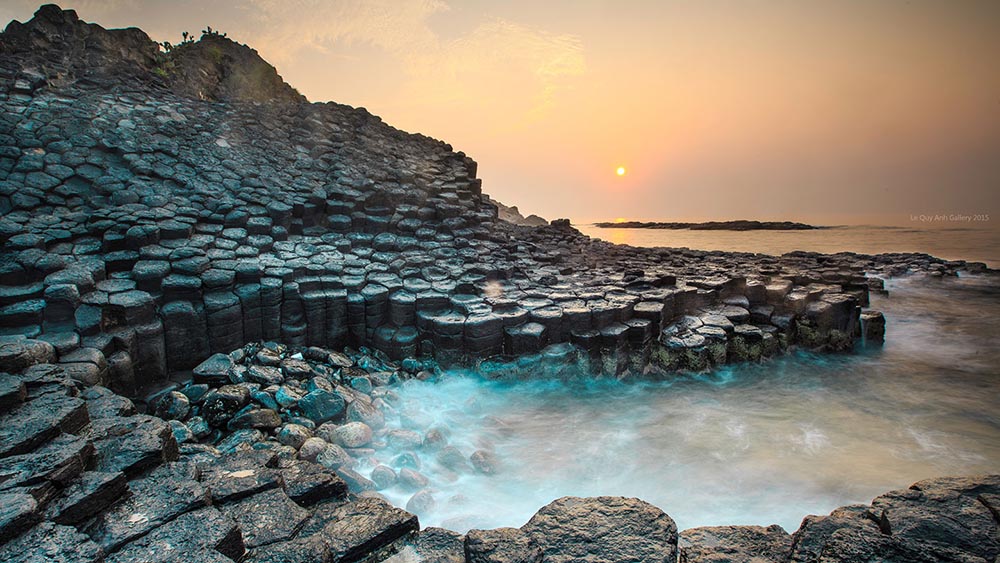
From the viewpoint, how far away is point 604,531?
8.32ft

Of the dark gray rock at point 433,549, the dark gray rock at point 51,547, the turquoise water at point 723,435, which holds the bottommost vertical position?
the turquoise water at point 723,435

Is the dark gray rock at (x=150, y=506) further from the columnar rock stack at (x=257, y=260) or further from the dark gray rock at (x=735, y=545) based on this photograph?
the dark gray rock at (x=735, y=545)

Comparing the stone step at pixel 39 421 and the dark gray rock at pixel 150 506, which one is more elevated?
the stone step at pixel 39 421

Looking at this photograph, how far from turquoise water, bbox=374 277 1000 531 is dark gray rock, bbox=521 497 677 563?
1.36 metres

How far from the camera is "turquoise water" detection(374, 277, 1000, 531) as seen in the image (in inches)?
165

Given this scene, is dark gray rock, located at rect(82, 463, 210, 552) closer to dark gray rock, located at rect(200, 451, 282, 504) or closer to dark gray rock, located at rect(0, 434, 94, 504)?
dark gray rock, located at rect(200, 451, 282, 504)

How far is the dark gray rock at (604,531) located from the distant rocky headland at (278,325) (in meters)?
0.02

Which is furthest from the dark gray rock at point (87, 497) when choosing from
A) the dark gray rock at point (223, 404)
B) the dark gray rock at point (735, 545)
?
the dark gray rock at point (735, 545)

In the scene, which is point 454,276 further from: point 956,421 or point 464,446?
point 956,421

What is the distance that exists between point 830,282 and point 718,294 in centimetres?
362

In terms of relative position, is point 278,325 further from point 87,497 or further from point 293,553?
point 293,553

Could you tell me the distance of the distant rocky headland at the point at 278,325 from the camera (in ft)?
8.12

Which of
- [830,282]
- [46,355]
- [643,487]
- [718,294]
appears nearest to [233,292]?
[46,355]

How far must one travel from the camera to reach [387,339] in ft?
22.0
